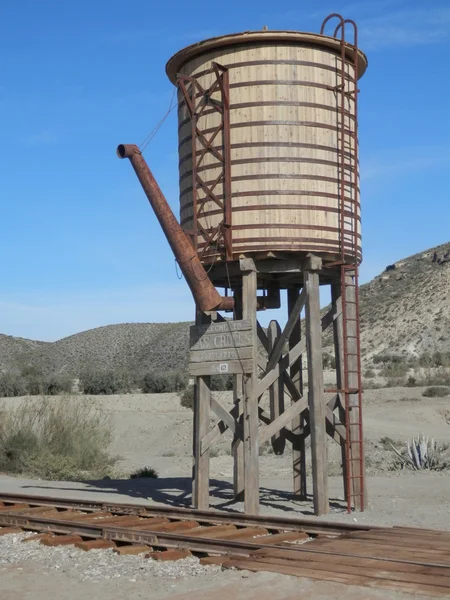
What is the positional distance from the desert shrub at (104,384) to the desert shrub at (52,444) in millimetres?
26057

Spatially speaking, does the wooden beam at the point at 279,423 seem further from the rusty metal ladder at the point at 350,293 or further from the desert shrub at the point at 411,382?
the desert shrub at the point at 411,382

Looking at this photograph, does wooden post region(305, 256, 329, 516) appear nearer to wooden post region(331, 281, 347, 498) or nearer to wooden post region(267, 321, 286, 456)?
wooden post region(331, 281, 347, 498)

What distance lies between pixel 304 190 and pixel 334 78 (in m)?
2.06

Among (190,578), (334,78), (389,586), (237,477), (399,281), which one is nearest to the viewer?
(389,586)

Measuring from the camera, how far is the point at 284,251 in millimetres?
14227

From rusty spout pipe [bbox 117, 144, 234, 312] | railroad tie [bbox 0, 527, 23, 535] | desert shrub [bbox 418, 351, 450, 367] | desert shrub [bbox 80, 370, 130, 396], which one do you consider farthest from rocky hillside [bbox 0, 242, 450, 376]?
railroad tie [bbox 0, 527, 23, 535]

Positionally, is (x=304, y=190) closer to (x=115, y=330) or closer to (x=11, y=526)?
(x=11, y=526)

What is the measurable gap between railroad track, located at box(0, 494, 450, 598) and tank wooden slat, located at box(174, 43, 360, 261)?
4.49 metres

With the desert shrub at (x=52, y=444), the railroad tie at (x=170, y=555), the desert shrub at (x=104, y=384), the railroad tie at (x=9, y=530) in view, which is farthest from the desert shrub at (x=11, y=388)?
the railroad tie at (x=170, y=555)

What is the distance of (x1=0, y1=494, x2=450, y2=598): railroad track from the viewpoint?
778cm

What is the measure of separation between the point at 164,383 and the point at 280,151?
39561 millimetres

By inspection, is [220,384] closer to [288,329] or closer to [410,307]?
[410,307]

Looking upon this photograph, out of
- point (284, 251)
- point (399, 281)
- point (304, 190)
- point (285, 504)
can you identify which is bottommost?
point (285, 504)

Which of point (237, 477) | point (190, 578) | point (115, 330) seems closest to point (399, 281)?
point (115, 330)
